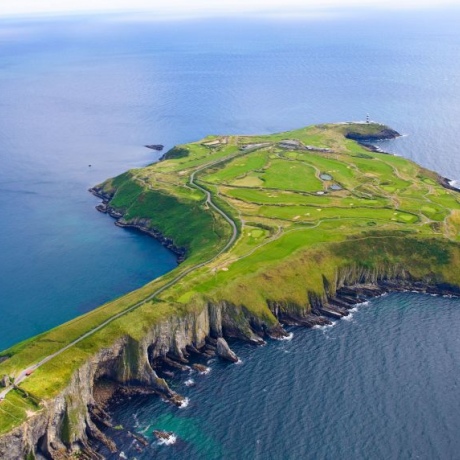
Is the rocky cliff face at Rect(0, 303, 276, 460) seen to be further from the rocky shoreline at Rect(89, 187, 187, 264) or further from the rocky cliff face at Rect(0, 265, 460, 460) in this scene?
the rocky shoreline at Rect(89, 187, 187, 264)

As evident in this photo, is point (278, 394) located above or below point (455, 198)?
below

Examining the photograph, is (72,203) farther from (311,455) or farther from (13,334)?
(311,455)

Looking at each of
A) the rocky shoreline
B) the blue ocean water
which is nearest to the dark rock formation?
the blue ocean water

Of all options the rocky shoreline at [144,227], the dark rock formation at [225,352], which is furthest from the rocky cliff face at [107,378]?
the rocky shoreline at [144,227]

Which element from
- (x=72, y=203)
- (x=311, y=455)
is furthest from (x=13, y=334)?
(x=72, y=203)

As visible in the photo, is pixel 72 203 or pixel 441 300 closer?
pixel 441 300
